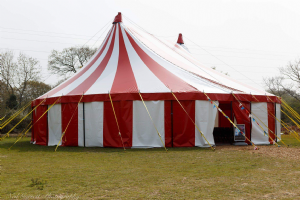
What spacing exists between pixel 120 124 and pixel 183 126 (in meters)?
1.68

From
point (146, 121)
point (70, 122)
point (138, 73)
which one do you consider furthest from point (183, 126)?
point (70, 122)

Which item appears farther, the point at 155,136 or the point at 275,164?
the point at 155,136

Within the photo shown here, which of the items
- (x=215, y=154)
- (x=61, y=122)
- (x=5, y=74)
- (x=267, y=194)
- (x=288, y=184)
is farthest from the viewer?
(x=5, y=74)

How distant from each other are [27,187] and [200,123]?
5337 mm

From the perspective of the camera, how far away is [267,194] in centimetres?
354

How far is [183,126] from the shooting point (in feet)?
27.7

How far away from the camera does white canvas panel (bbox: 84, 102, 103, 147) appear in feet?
28.5

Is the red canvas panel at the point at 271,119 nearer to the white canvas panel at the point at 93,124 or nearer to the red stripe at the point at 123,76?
the red stripe at the point at 123,76

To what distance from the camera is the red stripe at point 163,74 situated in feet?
28.5

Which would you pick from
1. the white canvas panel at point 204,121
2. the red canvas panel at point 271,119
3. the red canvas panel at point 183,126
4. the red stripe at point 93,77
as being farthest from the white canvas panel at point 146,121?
the red canvas panel at point 271,119

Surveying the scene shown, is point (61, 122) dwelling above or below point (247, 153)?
above

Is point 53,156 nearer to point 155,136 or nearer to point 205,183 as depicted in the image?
point 155,136

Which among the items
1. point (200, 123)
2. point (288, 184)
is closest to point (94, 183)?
point (288, 184)

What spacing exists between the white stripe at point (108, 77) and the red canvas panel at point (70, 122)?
692 mm
